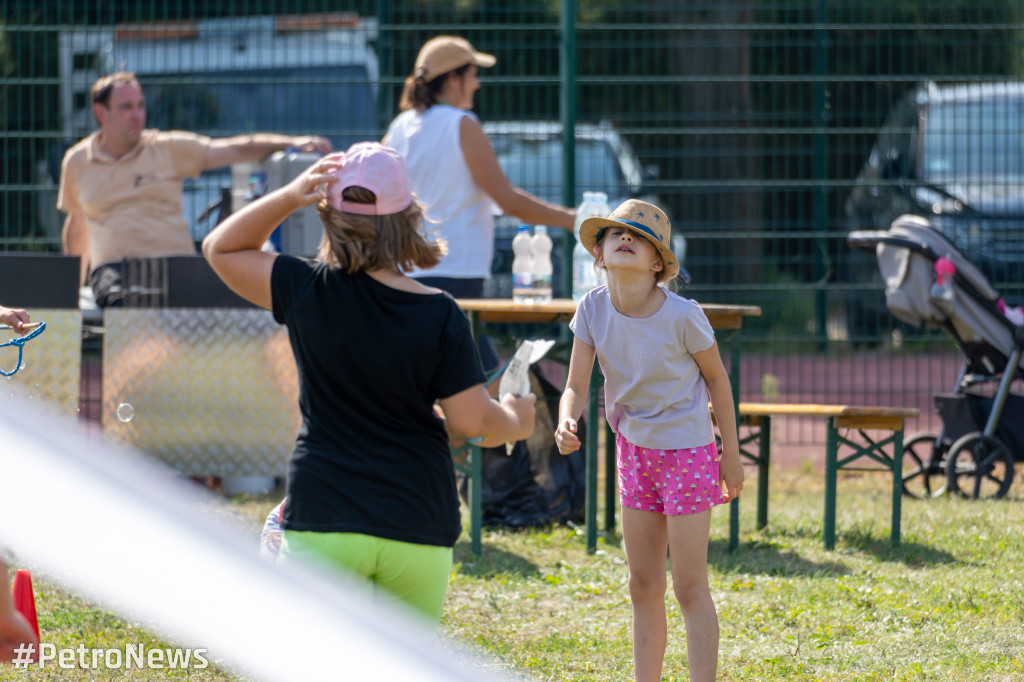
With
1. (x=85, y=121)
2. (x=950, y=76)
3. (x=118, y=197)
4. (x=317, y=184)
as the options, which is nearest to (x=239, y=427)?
(x=118, y=197)

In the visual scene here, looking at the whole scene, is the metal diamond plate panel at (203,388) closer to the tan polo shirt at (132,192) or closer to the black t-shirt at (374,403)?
the tan polo shirt at (132,192)

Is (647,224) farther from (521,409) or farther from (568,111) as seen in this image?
(568,111)

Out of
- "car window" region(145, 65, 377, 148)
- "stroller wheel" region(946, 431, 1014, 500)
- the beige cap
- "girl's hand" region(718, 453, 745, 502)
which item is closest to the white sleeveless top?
the beige cap

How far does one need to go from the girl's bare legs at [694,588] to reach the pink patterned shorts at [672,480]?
0.04 metres

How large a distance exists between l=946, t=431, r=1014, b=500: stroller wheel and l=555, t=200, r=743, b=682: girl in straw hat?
353cm

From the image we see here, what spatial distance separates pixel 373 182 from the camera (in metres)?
2.70

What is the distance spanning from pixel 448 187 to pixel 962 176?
396 centimetres

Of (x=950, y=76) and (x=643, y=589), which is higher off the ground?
(x=950, y=76)

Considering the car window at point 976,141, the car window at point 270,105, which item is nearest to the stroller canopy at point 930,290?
the car window at point 976,141

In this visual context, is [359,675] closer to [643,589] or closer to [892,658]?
[643,589]

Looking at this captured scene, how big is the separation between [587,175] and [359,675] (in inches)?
270

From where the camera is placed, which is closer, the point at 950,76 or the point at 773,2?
the point at 950,76

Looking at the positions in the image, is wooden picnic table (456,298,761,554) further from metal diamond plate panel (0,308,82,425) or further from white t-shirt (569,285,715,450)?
metal diamond plate panel (0,308,82,425)

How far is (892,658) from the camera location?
4082 mm
